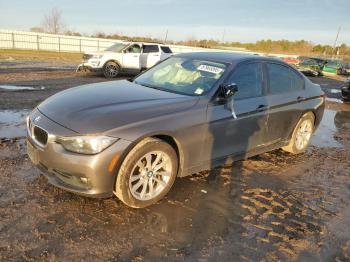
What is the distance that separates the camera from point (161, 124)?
3699mm

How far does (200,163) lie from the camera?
4.25 metres

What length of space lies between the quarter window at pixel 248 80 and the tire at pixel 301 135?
4.45 ft

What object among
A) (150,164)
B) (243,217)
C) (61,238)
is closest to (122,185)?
(150,164)

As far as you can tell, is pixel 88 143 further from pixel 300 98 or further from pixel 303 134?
pixel 303 134

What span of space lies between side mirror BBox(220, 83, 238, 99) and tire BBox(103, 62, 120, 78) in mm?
12272

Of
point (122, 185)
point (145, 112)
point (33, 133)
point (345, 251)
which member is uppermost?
point (145, 112)

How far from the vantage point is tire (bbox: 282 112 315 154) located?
5.91 metres

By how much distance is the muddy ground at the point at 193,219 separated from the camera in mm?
3066

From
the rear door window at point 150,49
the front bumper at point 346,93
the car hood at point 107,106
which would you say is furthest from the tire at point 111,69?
the car hood at point 107,106

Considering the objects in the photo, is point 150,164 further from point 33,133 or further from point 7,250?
point 7,250

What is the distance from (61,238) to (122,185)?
753 millimetres

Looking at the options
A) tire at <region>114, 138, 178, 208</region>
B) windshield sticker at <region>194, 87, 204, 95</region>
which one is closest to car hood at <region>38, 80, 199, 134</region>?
windshield sticker at <region>194, 87, 204, 95</region>

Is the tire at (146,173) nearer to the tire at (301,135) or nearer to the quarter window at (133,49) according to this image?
the tire at (301,135)

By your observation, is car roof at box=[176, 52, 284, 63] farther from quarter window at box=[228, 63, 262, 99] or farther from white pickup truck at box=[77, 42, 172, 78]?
white pickup truck at box=[77, 42, 172, 78]
